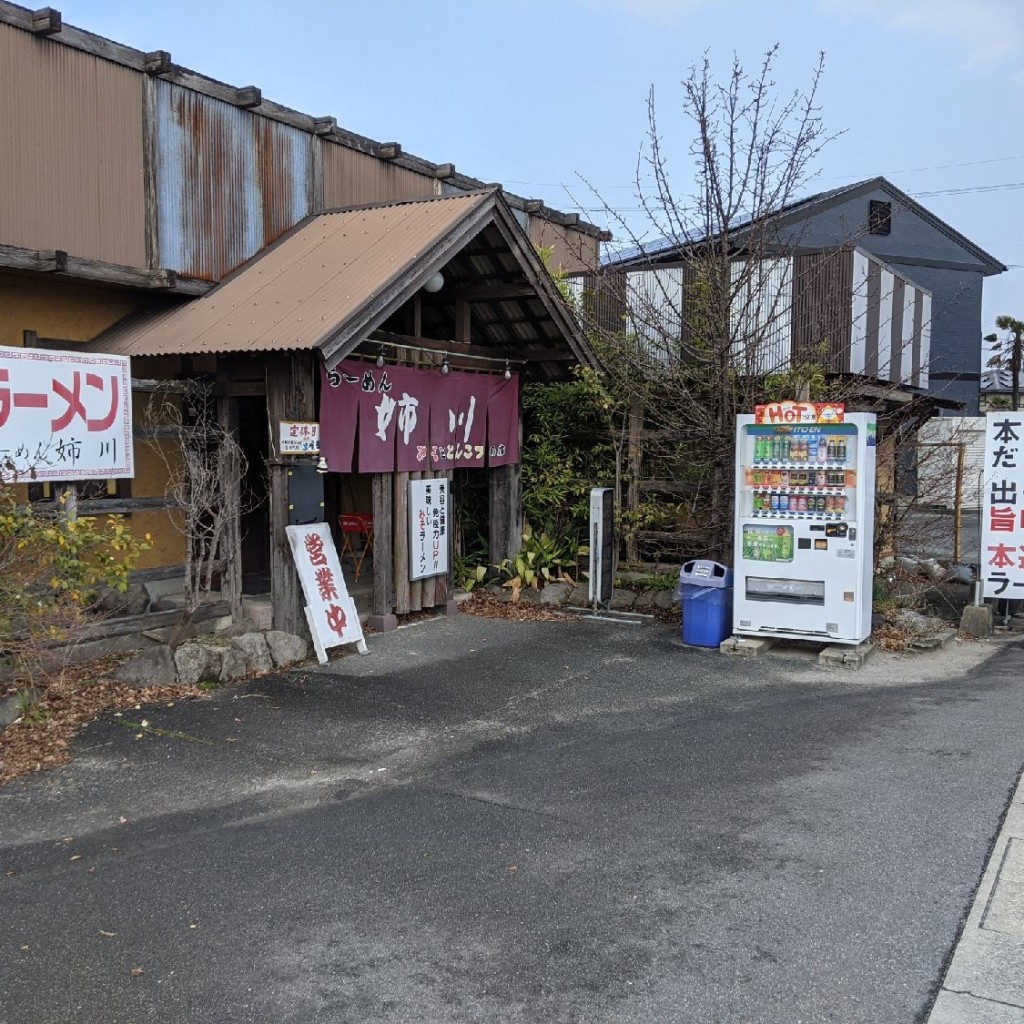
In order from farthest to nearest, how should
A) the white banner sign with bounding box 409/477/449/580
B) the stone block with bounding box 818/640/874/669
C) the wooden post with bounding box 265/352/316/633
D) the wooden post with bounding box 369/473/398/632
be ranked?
the white banner sign with bounding box 409/477/449/580
the wooden post with bounding box 369/473/398/632
the stone block with bounding box 818/640/874/669
the wooden post with bounding box 265/352/316/633

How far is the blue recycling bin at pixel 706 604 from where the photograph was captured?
9.80m

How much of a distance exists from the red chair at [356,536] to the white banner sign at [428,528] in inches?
42.7

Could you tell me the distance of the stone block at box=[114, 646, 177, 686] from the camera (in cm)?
784

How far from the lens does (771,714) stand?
745cm

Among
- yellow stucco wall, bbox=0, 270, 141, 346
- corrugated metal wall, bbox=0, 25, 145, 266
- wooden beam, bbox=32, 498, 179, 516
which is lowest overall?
wooden beam, bbox=32, 498, 179, 516

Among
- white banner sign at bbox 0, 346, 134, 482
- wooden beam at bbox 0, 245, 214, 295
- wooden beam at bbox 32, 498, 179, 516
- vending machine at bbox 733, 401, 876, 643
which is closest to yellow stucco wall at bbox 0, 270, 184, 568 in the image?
wooden beam at bbox 0, 245, 214, 295

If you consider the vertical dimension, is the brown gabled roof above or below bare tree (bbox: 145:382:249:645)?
above

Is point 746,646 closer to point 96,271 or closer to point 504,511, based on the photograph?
point 504,511

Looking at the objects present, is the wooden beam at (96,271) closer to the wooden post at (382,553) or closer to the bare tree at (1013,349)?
the wooden post at (382,553)

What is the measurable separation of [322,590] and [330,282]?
300 centimetres

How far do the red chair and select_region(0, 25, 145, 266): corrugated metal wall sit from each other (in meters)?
4.34

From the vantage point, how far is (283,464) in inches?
348

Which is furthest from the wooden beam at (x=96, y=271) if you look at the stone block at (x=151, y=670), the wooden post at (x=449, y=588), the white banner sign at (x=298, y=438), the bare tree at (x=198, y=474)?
the wooden post at (x=449, y=588)

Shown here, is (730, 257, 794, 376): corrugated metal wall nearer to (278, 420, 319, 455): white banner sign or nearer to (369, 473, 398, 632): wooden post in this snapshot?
(369, 473, 398, 632): wooden post
